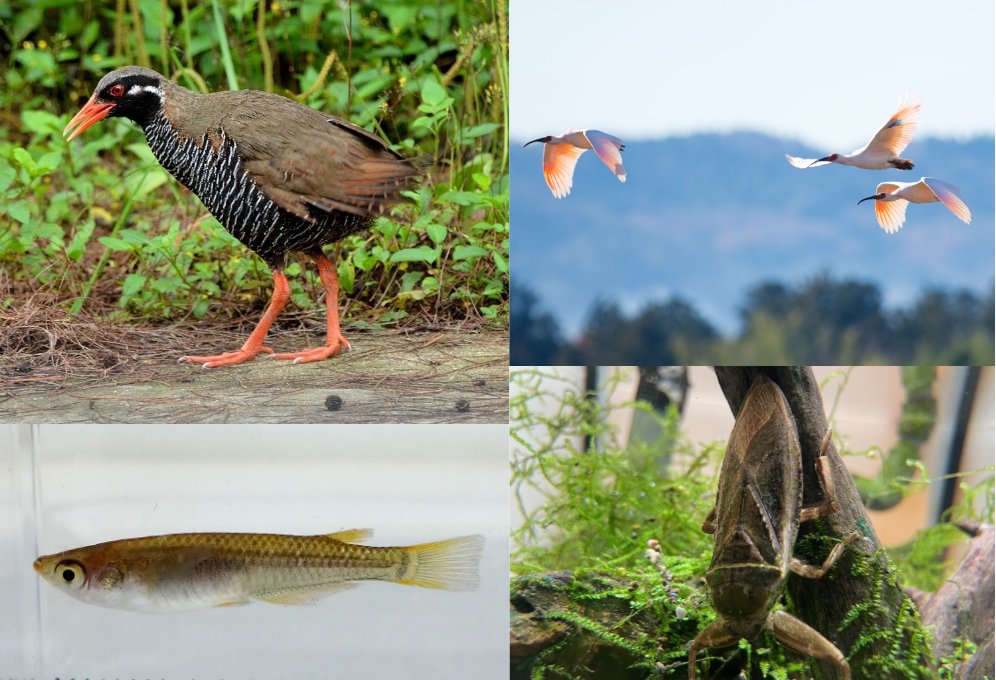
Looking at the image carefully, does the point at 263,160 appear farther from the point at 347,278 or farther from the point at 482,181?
the point at 482,181

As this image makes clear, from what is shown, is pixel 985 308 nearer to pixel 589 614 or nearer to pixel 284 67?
pixel 589 614

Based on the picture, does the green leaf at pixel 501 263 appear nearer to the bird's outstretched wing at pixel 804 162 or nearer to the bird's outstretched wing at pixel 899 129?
the bird's outstretched wing at pixel 804 162

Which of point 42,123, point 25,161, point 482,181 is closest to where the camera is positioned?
point 482,181

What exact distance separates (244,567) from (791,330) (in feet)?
3.00

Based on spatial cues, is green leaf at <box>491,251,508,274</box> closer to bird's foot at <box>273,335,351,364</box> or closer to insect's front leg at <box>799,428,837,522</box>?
bird's foot at <box>273,335,351,364</box>

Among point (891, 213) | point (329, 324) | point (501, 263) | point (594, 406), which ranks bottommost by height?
point (594, 406)

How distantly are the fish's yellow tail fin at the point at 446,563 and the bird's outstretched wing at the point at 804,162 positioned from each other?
747 millimetres

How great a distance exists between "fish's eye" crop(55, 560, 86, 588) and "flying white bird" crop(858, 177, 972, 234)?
134cm

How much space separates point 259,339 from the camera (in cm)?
171

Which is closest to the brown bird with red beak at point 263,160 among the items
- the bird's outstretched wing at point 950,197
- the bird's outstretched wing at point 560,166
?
the bird's outstretched wing at point 560,166

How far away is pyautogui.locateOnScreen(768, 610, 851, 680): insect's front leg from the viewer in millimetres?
1605

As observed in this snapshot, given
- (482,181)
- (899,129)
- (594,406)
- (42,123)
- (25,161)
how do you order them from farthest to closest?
1. (42,123)
2. (25,161)
3. (482,181)
4. (594,406)
5. (899,129)

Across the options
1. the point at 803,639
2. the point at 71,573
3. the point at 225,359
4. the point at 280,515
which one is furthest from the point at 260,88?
the point at 803,639

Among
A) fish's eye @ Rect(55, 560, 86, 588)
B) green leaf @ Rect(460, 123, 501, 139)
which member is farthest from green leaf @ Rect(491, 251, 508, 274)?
fish's eye @ Rect(55, 560, 86, 588)
